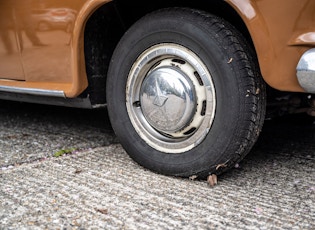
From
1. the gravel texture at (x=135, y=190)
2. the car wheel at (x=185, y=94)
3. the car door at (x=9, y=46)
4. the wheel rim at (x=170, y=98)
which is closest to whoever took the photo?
the gravel texture at (x=135, y=190)

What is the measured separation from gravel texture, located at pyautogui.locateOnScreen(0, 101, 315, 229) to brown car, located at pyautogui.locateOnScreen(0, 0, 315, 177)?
161 mm

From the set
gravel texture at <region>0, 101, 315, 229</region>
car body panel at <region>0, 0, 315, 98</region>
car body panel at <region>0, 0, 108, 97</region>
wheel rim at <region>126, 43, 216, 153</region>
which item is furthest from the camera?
car body panel at <region>0, 0, 108, 97</region>

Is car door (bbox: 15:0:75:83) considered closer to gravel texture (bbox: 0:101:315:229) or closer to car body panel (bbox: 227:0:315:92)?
gravel texture (bbox: 0:101:315:229)

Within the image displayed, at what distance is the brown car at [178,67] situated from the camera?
77.7 inches

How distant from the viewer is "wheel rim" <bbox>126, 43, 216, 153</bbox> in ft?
7.26

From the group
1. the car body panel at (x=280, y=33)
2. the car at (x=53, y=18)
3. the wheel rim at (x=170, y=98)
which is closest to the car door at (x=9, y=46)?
the car at (x=53, y=18)

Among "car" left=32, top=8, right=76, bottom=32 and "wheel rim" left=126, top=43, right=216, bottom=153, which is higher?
"car" left=32, top=8, right=76, bottom=32

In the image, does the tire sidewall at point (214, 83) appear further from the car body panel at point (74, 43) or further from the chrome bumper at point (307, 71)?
the chrome bumper at point (307, 71)

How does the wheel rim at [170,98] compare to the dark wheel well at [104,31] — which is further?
the dark wheel well at [104,31]

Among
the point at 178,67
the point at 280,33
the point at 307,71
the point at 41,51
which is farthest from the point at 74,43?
the point at 307,71

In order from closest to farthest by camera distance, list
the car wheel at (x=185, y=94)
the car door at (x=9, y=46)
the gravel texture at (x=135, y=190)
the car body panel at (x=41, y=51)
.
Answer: the gravel texture at (x=135, y=190)
the car wheel at (x=185, y=94)
the car body panel at (x=41, y=51)
the car door at (x=9, y=46)

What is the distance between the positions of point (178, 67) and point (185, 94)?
153 mm

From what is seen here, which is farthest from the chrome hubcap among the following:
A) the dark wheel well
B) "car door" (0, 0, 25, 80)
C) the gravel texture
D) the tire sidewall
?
"car door" (0, 0, 25, 80)

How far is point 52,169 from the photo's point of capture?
248cm
